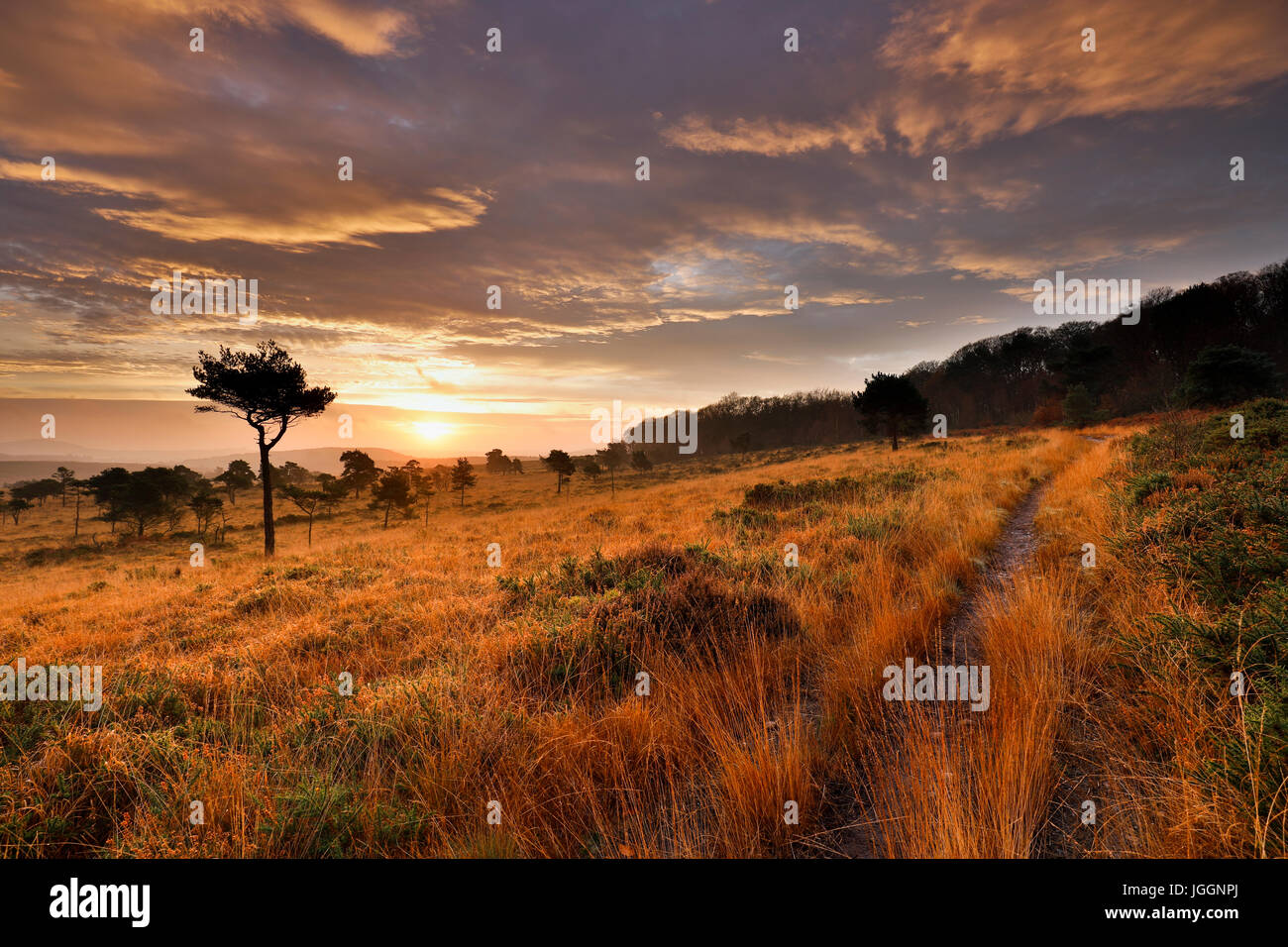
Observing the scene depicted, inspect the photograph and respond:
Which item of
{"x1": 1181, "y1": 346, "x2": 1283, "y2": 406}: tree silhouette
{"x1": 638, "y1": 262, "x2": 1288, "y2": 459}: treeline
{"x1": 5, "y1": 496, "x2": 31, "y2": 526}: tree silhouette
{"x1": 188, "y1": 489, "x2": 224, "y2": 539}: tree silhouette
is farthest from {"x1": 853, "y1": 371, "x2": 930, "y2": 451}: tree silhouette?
{"x1": 5, "y1": 496, "x2": 31, "y2": 526}: tree silhouette

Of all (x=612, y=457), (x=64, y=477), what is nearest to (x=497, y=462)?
(x=612, y=457)

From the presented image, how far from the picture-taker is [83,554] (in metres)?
31.6

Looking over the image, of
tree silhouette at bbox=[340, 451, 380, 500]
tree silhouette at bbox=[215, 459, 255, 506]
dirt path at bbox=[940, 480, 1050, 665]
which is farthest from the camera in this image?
tree silhouette at bbox=[215, 459, 255, 506]

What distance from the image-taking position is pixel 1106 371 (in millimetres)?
57125

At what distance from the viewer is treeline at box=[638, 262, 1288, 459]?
34.2m

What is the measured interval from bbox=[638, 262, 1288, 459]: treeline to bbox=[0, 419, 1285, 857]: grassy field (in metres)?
41.1

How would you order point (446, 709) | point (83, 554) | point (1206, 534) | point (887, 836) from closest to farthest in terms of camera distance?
point (887, 836) → point (446, 709) → point (1206, 534) → point (83, 554)

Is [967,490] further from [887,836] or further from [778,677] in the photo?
[887,836]

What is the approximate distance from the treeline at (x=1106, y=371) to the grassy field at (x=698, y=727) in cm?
4112

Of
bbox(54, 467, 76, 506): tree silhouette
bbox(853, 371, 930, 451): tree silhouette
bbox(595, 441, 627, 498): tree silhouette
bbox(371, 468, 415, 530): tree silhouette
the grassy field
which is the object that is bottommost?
the grassy field

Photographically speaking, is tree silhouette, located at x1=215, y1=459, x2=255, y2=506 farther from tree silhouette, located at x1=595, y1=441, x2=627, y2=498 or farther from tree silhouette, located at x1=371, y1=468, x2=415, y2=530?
tree silhouette, located at x1=595, y1=441, x2=627, y2=498

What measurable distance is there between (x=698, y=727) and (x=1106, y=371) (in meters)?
79.8
